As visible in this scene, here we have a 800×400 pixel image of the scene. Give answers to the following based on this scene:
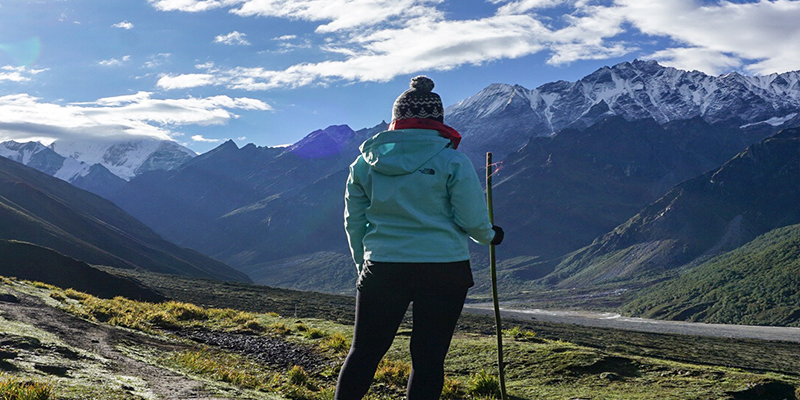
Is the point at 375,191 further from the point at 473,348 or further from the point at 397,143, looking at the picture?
the point at 473,348

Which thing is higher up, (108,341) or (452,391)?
(108,341)

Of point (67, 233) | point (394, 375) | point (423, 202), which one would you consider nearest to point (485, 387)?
point (394, 375)

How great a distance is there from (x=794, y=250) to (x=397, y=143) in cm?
23706

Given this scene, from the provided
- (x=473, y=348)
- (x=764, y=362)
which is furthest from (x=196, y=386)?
(x=764, y=362)

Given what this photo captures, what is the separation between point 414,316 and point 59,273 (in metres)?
60.2

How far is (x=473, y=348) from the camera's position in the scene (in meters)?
12.1

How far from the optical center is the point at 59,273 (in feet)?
180

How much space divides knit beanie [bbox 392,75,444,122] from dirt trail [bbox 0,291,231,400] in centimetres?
411

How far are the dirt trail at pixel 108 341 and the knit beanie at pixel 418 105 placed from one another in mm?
4114

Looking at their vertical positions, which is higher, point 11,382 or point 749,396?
point 11,382

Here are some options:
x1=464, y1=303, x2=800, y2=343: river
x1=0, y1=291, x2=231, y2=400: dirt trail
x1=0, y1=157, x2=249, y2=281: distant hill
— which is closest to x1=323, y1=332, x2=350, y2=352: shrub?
x1=0, y1=291, x2=231, y2=400: dirt trail

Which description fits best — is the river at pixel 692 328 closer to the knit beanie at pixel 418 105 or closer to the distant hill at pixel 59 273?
the distant hill at pixel 59 273

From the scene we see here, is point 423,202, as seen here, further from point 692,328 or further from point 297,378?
point 692,328

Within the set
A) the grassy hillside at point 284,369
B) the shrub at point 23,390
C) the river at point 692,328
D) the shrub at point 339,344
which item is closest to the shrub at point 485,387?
the grassy hillside at point 284,369
